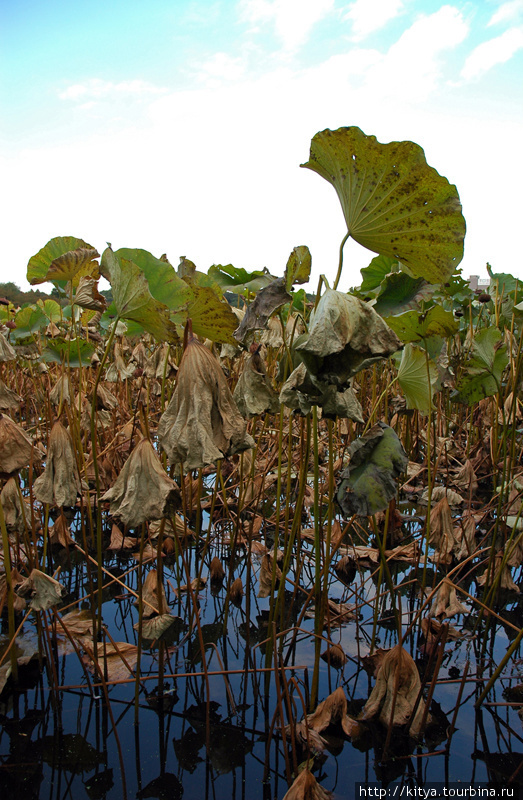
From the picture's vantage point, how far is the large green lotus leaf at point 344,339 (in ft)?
2.45

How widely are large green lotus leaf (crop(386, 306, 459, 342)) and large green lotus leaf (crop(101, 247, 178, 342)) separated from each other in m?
0.49

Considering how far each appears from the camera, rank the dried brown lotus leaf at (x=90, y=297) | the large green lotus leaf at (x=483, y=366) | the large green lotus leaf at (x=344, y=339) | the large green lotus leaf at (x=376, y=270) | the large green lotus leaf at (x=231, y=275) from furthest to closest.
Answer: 1. the large green lotus leaf at (x=231, y=275)
2. the large green lotus leaf at (x=376, y=270)
3. the large green lotus leaf at (x=483, y=366)
4. the dried brown lotus leaf at (x=90, y=297)
5. the large green lotus leaf at (x=344, y=339)

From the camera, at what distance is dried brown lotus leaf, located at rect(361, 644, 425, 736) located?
3.67 feet

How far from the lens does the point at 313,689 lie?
1.17m

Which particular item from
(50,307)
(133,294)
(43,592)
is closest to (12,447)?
(43,592)

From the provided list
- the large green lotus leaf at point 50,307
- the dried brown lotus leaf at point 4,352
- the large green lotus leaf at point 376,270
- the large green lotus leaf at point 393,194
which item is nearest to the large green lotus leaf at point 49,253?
the dried brown lotus leaf at point 4,352

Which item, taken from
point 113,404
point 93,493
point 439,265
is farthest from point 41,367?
point 439,265

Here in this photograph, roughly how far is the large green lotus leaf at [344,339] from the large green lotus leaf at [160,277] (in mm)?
395

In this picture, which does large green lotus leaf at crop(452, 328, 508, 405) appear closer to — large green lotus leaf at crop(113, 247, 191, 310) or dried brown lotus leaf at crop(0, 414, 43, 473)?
large green lotus leaf at crop(113, 247, 191, 310)

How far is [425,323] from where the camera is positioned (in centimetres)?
122

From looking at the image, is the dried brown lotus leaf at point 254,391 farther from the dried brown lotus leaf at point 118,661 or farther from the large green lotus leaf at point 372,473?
→ the dried brown lotus leaf at point 118,661

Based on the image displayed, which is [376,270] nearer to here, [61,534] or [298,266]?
[298,266]

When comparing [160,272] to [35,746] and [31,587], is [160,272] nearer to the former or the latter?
[31,587]

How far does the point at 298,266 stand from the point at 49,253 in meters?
0.81
